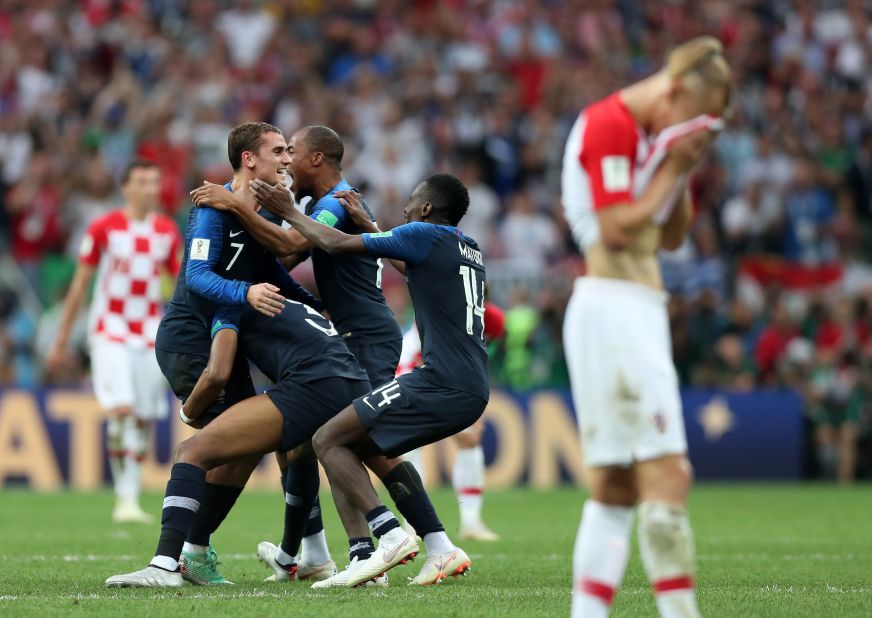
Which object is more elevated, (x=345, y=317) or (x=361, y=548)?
(x=345, y=317)

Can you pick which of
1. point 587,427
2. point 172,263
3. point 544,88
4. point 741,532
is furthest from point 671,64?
point 544,88

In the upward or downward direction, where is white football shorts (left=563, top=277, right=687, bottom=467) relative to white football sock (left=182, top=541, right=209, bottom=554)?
upward

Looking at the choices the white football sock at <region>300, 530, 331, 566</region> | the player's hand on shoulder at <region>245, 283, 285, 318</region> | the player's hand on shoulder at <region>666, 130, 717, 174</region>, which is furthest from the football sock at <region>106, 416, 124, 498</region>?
the player's hand on shoulder at <region>666, 130, 717, 174</region>

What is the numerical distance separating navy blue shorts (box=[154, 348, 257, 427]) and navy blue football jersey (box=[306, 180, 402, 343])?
66 cm

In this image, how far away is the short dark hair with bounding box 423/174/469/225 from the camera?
7.62m

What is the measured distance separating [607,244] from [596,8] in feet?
62.4

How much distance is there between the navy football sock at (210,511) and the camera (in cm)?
760

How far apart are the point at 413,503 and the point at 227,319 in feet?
4.50

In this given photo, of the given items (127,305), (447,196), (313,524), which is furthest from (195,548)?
(127,305)

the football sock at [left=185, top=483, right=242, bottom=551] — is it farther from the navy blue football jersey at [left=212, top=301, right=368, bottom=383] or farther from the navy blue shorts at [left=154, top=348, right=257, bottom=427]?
the navy blue football jersey at [left=212, top=301, right=368, bottom=383]

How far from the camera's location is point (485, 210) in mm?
19859

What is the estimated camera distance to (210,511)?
25.1 feet

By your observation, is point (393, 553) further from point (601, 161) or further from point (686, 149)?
point (686, 149)

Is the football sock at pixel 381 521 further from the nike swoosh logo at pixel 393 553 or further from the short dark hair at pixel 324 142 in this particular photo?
the short dark hair at pixel 324 142
